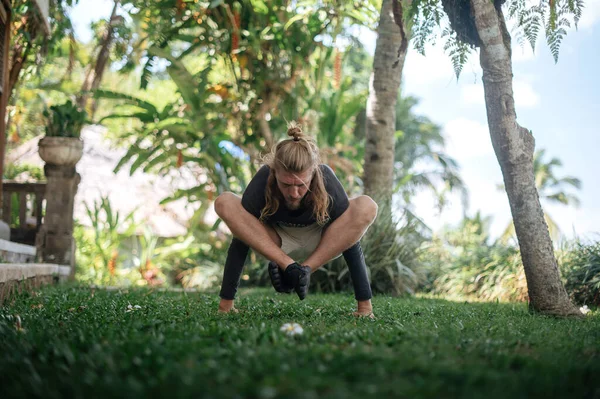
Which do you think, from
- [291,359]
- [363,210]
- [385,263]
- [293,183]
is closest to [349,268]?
[363,210]

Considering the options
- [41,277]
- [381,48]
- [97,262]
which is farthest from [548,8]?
[97,262]

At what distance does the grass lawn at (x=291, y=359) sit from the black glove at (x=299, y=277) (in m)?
0.26

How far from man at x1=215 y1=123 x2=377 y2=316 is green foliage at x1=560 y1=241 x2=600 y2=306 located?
133 inches

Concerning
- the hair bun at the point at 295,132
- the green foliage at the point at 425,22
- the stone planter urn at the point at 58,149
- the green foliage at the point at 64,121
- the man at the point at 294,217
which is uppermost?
the green foliage at the point at 425,22

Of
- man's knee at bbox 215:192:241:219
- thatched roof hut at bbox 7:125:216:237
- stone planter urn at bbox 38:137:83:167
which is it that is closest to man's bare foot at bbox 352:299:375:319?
man's knee at bbox 215:192:241:219

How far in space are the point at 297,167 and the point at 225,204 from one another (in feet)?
1.76

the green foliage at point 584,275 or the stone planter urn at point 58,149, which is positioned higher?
the stone planter urn at point 58,149

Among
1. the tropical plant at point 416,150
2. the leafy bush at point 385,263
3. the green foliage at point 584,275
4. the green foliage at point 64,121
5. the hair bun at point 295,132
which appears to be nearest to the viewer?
the hair bun at point 295,132

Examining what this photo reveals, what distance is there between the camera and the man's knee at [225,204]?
11.8 feet

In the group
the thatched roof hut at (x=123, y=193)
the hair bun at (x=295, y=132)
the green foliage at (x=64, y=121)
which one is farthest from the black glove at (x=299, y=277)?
the thatched roof hut at (x=123, y=193)

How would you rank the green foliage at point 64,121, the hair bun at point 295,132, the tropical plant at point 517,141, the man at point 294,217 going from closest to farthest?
the man at point 294,217 < the hair bun at point 295,132 < the tropical plant at point 517,141 < the green foliage at point 64,121

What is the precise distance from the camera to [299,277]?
3.27 m

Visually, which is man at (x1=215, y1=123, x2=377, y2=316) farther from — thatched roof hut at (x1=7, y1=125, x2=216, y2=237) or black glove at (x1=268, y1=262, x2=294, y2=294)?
thatched roof hut at (x1=7, y1=125, x2=216, y2=237)

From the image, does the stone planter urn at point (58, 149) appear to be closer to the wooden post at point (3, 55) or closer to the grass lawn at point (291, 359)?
the wooden post at point (3, 55)
